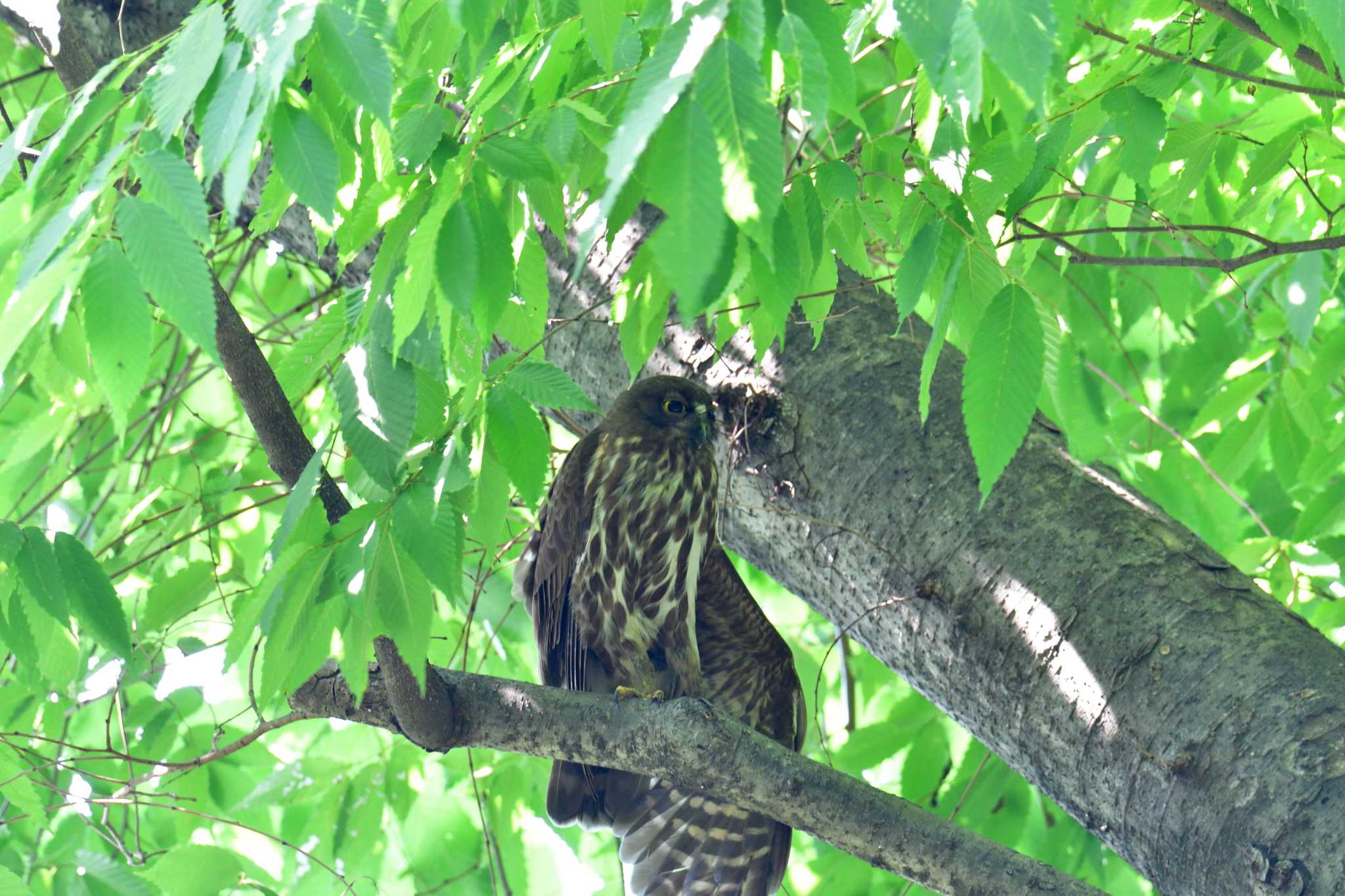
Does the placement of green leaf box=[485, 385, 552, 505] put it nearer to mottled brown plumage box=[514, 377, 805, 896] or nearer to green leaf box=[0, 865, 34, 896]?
green leaf box=[0, 865, 34, 896]

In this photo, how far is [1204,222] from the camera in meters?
2.89

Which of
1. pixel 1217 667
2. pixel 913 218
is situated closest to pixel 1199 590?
pixel 1217 667

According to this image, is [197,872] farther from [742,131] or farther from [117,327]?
[742,131]

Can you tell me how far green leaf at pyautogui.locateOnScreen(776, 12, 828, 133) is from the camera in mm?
1136

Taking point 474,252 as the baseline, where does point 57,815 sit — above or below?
below

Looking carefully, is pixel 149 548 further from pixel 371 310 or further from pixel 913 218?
pixel 913 218

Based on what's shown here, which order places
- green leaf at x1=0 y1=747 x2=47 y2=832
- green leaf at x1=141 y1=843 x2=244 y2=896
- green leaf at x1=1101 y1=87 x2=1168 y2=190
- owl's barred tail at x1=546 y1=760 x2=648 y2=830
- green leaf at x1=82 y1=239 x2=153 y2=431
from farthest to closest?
owl's barred tail at x1=546 y1=760 x2=648 y2=830
green leaf at x1=141 y1=843 x2=244 y2=896
green leaf at x1=0 y1=747 x2=47 y2=832
green leaf at x1=1101 y1=87 x2=1168 y2=190
green leaf at x1=82 y1=239 x2=153 y2=431

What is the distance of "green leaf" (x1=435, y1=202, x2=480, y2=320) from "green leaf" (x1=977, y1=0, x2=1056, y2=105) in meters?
0.63

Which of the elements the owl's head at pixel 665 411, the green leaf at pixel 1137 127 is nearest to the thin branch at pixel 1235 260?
the green leaf at pixel 1137 127

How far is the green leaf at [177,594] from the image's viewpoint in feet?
8.92

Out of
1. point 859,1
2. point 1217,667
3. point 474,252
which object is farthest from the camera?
point 1217,667

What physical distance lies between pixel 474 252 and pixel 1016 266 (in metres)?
1.37

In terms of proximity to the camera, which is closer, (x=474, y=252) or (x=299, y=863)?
(x=474, y=252)

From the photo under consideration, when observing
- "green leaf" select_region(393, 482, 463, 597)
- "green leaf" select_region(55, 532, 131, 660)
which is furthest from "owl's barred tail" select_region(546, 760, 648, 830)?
"green leaf" select_region(393, 482, 463, 597)
